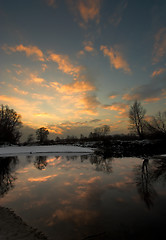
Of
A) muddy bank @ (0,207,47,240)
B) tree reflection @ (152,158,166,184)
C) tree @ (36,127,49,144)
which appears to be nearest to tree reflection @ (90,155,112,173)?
tree reflection @ (152,158,166,184)

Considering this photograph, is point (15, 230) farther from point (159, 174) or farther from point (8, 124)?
point (8, 124)

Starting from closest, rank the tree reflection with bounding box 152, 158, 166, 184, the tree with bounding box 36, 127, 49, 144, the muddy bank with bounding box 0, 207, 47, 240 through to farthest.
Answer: the muddy bank with bounding box 0, 207, 47, 240
the tree reflection with bounding box 152, 158, 166, 184
the tree with bounding box 36, 127, 49, 144

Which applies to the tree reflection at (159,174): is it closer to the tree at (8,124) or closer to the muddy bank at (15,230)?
the muddy bank at (15,230)

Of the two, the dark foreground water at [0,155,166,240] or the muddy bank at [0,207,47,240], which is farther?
the dark foreground water at [0,155,166,240]

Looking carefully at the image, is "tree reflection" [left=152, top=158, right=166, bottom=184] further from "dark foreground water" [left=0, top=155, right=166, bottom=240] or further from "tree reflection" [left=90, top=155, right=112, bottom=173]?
"tree reflection" [left=90, top=155, right=112, bottom=173]

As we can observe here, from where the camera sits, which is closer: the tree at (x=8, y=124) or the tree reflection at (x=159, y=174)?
the tree reflection at (x=159, y=174)

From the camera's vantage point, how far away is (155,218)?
3.42 metres

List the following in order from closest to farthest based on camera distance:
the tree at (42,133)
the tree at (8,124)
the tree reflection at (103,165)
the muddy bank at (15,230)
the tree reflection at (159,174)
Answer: the muddy bank at (15,230)
the tree reflection at (159,174)
the tree reflection at (103,165)
the tree at (8,124)
the tree at (42,133)

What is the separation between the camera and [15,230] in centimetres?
299

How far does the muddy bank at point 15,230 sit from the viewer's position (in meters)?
2.73

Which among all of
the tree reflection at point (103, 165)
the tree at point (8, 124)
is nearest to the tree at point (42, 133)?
the tree at point (8, 124)

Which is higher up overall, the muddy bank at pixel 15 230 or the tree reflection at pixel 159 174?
the muddy bank at pixel 15 230

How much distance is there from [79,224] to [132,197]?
104 inches

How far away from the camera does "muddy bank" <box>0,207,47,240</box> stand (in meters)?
2.73
